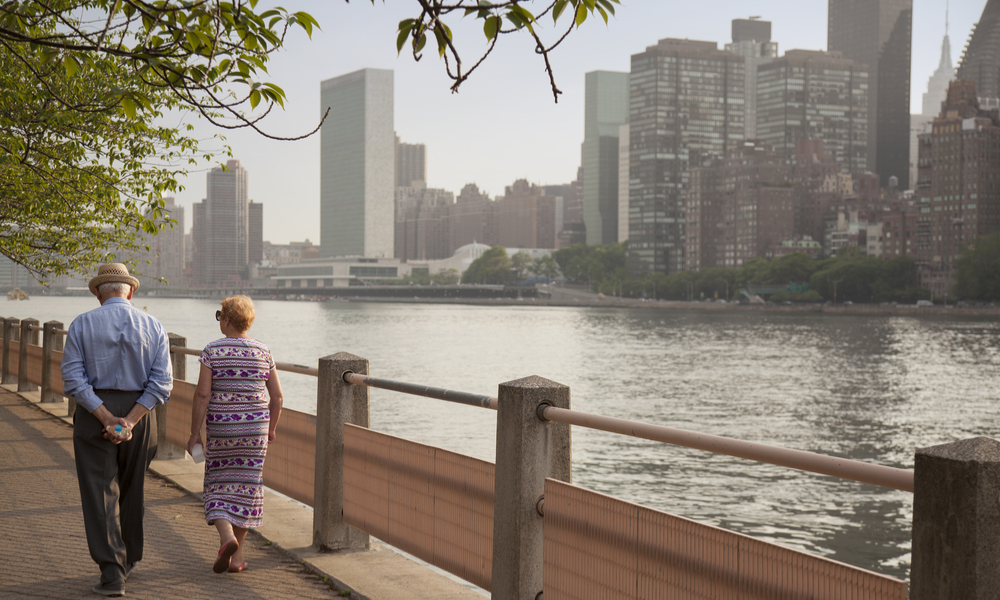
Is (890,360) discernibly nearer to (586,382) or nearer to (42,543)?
(586,382)

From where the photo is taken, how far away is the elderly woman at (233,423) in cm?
621

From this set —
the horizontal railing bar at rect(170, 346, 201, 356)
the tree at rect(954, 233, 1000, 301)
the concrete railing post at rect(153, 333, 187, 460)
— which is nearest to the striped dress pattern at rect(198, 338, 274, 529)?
the horizontal railing bar at rect(170, 346, 201, 356)

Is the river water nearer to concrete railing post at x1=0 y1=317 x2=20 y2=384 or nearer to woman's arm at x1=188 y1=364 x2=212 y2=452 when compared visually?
concrete railing post at x1=0 y1=317 x2=20 y2=384

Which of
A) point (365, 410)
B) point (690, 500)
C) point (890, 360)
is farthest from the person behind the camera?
point (890, 360)

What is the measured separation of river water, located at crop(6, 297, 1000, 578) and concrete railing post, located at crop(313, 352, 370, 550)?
43.4ft

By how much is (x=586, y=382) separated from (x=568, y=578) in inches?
1914

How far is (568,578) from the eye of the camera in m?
4.66

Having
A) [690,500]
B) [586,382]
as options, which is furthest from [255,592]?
[586,382]

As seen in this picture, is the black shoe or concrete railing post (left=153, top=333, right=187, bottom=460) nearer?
the black shoe

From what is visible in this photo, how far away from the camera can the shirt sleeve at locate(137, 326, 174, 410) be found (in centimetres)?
582

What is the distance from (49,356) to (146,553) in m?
11.1

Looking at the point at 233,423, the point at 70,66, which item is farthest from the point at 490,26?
the point at 233,423

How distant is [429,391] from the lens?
233 inches

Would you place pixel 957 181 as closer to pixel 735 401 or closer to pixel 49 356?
pixel 735 401
